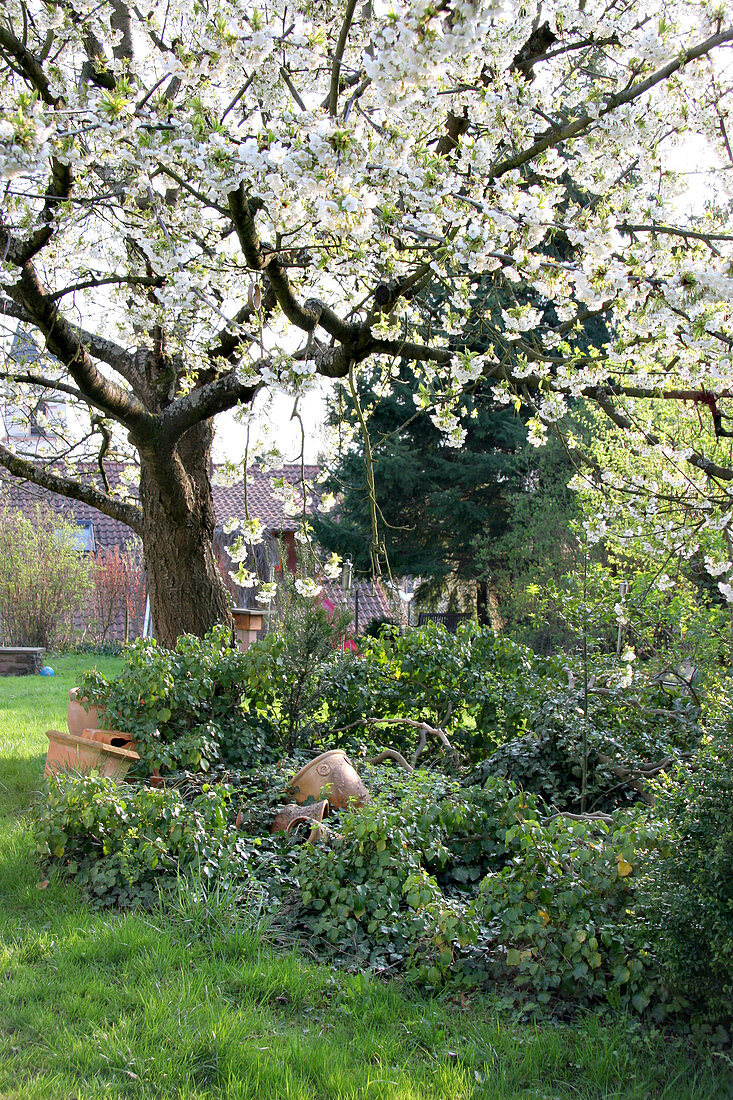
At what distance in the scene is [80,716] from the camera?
474cm

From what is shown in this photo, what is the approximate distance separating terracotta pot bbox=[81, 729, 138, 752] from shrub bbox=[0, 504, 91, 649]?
29.2ft

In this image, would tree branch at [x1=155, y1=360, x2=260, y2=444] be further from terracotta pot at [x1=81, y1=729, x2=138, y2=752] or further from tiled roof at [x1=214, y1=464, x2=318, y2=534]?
tiled roof at [x1=214, y1=464, x2=318, y2=534]

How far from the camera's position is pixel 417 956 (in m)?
2.72

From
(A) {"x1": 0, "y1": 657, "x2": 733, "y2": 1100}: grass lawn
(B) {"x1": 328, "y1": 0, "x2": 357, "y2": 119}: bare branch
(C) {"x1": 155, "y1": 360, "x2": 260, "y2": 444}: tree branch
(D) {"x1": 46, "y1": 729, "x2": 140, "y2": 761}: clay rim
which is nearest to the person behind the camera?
(A) {"x1": 0, "y1": 657, "x2": 733, "y2": 1100}: grass lawn

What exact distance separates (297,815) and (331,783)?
0.25 meters

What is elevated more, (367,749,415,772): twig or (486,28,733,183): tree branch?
(486,28,733,183): tree branch

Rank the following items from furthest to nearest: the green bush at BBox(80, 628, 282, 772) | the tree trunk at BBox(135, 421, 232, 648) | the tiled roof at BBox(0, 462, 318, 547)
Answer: the tiled roof at BBox(0, 462, 318, 547), the tree trunk at BBox(135, 421, 232, 648), the green bush at BBox(80, 628, 282, 772)

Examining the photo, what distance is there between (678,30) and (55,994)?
429 cm

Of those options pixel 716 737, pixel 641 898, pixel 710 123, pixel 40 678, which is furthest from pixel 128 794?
pixel 40 678

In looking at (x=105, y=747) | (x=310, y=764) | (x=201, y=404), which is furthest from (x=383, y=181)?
(x=105, y=747)

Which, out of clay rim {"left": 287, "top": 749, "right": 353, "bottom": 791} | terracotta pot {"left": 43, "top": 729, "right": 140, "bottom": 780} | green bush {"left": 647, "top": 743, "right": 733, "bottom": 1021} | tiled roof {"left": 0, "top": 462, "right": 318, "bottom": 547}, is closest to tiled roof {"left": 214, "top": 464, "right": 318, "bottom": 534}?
tiled roof {"left": 0, "top": 462, "right": 318, "bottom": 547}

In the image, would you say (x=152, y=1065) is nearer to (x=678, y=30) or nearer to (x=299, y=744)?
(x=299, y=744)

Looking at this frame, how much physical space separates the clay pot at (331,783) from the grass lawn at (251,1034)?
3.03 feet

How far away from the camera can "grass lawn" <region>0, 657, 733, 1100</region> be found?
6.67ft
